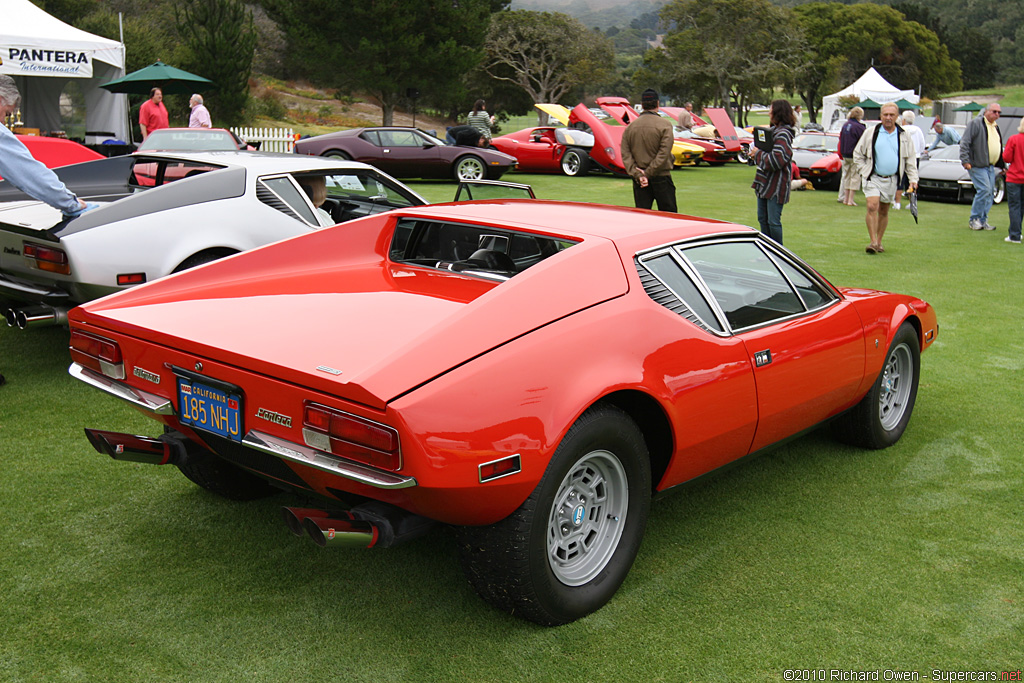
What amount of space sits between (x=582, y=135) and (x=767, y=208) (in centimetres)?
1252

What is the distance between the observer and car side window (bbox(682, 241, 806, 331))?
11.4 ft

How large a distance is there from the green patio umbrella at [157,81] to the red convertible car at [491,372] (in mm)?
15379

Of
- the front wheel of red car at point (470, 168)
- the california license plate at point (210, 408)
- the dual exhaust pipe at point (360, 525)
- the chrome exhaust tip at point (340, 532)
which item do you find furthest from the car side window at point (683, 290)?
the front wheel of red car at point (470, 168)

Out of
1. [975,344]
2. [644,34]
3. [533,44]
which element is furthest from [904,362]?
Answer: [644,34]

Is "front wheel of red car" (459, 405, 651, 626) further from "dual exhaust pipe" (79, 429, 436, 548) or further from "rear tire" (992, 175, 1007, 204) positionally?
"rear tire" (992, 175, 1007, 204)

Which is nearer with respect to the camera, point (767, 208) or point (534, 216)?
point (534, 216)

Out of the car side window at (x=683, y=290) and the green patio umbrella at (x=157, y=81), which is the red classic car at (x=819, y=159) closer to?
the green patio umbrella at (x=157, y=81)

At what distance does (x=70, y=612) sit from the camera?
2.81 metres

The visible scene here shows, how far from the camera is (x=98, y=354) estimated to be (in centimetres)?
309

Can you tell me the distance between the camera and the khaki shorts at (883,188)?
1025cm

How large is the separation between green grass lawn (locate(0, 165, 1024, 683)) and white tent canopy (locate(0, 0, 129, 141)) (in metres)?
12.2

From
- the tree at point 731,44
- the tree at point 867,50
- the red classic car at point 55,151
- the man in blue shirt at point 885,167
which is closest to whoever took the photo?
the red classic car at point 55,151

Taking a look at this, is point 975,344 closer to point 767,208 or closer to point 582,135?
point 767,208

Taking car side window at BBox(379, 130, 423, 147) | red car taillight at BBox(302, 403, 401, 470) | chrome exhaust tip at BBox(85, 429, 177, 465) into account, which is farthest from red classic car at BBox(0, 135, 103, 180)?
red car taillight at BBox(302, 403, 401, 470)
